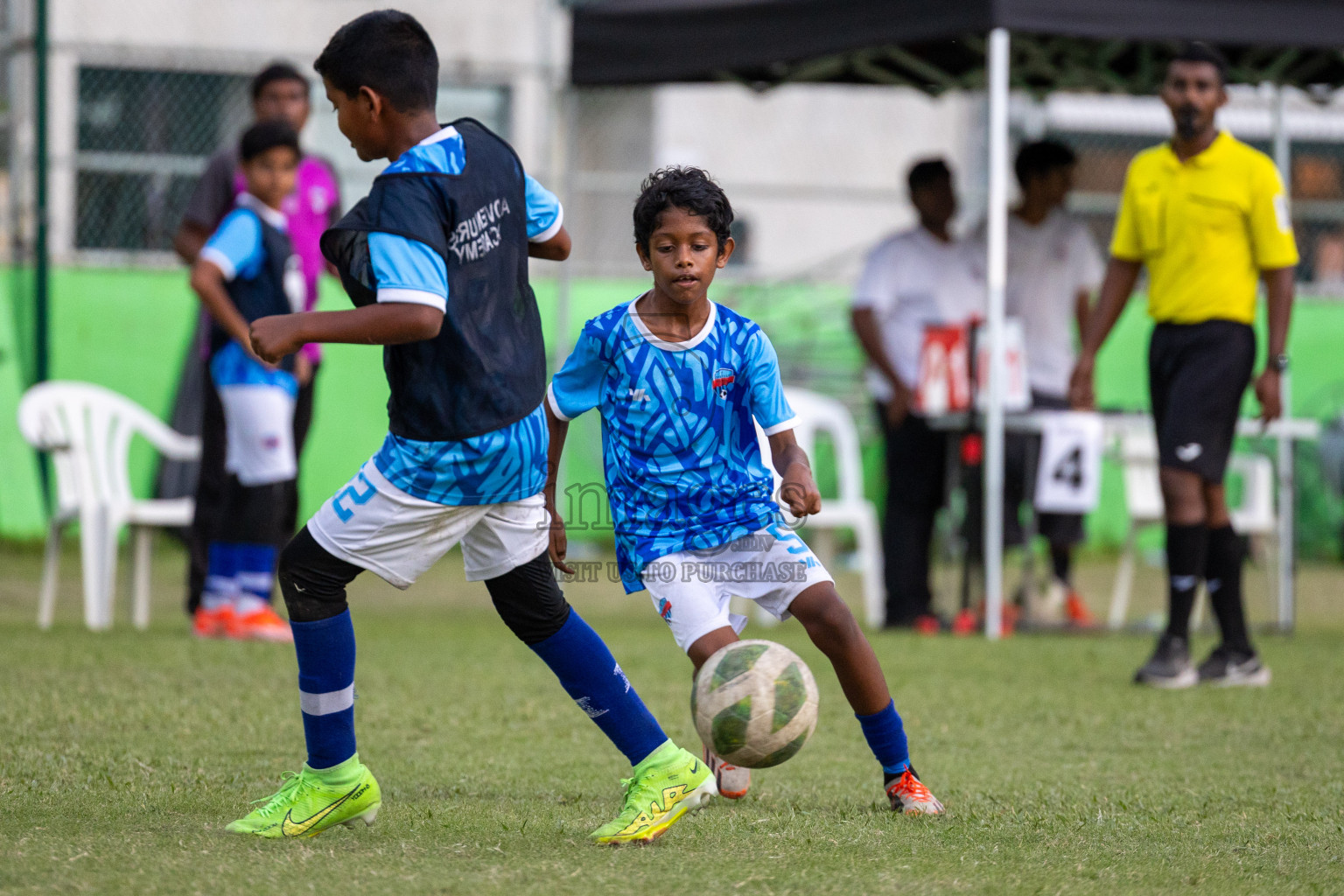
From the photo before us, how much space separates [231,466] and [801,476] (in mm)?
4069

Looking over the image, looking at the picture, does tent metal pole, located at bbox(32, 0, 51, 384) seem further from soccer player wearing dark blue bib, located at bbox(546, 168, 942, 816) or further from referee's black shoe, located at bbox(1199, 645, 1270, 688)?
soccer player wearing dark blue bib, located at bbox(546, 168, 942, 816)

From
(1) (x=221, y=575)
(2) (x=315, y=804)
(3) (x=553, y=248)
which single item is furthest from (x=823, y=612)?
(1) (x=221, y=575)

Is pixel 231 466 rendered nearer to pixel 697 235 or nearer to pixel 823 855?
pixel 697 235

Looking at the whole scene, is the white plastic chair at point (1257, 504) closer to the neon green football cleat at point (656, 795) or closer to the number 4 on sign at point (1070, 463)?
the number 4 on sign at point (1070, 463)

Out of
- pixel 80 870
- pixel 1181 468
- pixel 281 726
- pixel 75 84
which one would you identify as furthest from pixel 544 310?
pixel 80 870

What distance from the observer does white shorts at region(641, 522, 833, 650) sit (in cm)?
395

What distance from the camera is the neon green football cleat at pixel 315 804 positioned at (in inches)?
143

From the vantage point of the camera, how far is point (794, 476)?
3715 mm

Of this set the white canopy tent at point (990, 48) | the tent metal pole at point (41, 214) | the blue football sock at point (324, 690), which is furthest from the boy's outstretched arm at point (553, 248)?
the tent metal pole at point (41, 214)

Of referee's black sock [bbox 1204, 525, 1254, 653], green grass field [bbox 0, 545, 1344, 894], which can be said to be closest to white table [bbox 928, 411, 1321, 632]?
green grass field [bbox 0, 545, 1344, 894]

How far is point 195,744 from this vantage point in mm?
4773

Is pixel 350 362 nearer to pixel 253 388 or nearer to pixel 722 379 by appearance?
pixel 253 388

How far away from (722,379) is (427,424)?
2.59ft

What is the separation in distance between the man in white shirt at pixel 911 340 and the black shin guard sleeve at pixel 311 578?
17.4 feet
